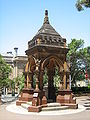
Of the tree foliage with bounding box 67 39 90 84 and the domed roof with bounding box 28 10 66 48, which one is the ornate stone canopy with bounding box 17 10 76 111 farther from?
the tree foliage with bounding box 67 39 90 84

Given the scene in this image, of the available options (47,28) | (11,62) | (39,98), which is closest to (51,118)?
(39,98)

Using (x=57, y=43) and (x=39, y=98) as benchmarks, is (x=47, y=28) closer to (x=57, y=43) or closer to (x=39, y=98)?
(x=57, y=43)

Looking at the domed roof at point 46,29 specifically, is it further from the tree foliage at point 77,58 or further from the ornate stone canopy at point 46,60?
the tree foliage at point 77,58

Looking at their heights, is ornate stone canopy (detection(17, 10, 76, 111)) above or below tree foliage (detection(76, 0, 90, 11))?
below

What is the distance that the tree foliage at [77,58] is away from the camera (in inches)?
1526

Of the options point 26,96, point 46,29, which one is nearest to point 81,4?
point 46,29

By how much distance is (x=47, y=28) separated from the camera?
1953 cm

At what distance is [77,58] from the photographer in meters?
39.7

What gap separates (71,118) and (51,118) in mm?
1295

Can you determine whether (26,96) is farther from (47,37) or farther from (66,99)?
(47,37)

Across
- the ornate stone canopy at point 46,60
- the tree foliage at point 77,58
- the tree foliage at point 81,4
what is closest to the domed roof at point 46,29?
the ornate stone canopy at point 46,60

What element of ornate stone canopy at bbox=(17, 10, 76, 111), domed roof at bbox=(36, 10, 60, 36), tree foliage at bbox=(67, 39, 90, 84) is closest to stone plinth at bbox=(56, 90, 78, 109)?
ornate stone canopy at bbox=(17, 10, 76, 111)

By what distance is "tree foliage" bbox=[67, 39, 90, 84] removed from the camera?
127ft

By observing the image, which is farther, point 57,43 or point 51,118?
point 57,43
